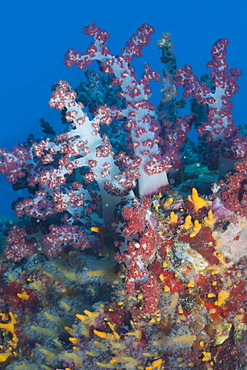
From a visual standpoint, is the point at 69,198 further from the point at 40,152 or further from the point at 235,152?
the point at 235,152

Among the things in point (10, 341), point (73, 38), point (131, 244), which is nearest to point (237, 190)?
point (131, 244)

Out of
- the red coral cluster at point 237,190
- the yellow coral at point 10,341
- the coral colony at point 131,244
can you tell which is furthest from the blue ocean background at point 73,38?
the red coral cluster at point 237,190

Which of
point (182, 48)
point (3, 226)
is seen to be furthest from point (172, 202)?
point (182, 48)

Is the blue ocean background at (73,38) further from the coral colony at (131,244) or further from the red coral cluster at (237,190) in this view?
the red coral cluster at (237,190)

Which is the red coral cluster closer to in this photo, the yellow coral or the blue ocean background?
the yellow coral

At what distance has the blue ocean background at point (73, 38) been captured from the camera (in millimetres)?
53688

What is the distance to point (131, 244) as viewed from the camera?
4602 mm

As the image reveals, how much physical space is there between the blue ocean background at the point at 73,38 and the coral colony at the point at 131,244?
116ft

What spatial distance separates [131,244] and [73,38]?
86.9 metres

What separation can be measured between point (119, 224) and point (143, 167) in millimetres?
1292

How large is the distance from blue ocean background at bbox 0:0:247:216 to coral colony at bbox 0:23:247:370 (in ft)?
116

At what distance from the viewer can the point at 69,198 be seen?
593 cm

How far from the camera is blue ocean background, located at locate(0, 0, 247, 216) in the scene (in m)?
53.7

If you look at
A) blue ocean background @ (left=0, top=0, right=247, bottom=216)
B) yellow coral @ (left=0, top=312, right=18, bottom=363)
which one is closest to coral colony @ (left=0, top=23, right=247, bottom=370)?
yellow coral @ (left=0, top=312, right=18, bottom=363)
